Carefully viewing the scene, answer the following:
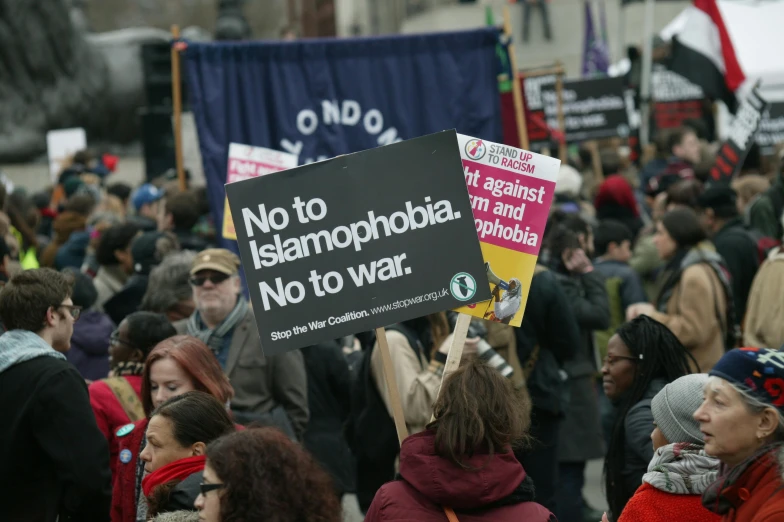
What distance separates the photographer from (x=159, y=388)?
4.75 meters

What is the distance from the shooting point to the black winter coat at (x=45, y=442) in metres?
4.59

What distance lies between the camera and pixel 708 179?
35.4ft

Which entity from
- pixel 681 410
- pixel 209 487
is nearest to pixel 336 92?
pixel 681 410

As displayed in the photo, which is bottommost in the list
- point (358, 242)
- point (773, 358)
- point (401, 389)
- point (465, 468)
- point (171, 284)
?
point (401, 389)

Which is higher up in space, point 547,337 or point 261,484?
point 261,484

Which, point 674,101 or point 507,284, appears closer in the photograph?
point 507,284

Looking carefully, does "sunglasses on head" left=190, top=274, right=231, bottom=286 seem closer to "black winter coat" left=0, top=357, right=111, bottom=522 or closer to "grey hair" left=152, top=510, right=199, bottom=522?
"black winter coat" left=0, top=357, right=111, bottom=522

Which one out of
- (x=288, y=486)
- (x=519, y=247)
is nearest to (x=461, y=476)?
(x=288, y=486)

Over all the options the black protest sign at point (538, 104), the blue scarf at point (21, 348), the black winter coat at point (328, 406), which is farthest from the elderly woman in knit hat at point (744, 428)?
the black protest sign at point (538, 104)

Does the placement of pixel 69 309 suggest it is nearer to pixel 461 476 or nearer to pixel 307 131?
pixel 461 476

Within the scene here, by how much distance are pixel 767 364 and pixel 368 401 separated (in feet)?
9.70

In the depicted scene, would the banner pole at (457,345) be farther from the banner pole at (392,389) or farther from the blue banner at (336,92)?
the blue banner at (336,92)

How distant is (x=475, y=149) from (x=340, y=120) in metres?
3.55

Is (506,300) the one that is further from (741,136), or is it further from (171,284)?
(741,136)
